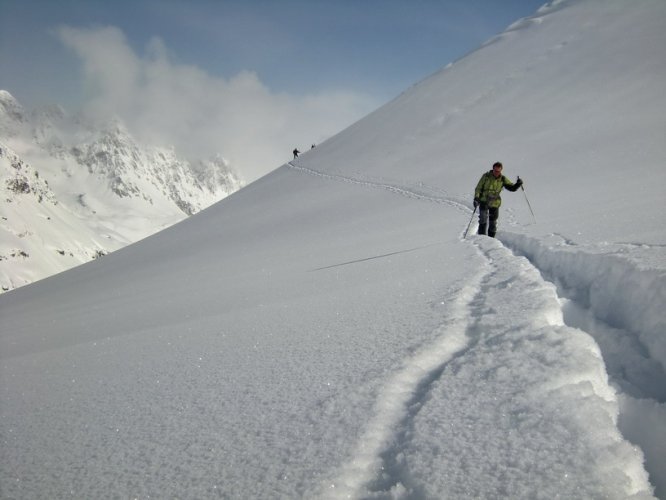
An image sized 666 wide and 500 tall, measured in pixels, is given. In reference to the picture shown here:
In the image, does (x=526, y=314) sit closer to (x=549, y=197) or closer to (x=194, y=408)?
(x=194, y=408)

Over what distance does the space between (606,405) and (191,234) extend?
1673 centimetres

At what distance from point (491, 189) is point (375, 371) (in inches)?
280

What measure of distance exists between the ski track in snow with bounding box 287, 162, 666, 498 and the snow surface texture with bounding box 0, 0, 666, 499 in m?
0.01

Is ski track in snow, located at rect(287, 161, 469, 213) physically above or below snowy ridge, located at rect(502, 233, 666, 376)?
above

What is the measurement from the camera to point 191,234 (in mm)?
16859

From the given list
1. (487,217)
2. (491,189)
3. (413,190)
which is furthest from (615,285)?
(413,190)

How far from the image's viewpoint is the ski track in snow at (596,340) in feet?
5.49

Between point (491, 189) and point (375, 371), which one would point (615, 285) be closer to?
point (375, 371)

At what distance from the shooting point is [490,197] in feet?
27.7

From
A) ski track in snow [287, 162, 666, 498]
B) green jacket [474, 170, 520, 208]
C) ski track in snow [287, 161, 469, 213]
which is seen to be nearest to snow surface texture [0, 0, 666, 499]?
ski track in snow [287, 162, 666, 498]

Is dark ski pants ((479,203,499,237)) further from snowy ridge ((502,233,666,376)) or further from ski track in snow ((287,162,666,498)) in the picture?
ski track in snow ((287,162,666,498))

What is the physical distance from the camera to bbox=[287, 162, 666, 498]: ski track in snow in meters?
1.67

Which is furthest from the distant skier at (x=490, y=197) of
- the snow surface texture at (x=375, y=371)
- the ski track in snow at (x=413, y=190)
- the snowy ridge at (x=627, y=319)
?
the snowy ridge at (x=627, y=319)

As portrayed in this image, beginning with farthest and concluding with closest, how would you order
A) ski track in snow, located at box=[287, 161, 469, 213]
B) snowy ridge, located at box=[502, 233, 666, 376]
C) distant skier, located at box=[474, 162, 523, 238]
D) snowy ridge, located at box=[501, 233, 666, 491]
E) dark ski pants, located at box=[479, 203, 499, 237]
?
1. ski track in snow, located at box=[287, 161, 469, 213]
2. distant skier, located at box=[474, 162, 523, 238]
3. dark ski pants, located at box=[479, 203, 499, 237]
4. snowy ridge, located at box=[502, 233, 666, 376]
5. snowy ridge, located at box=[501, 233, 666, 491]
